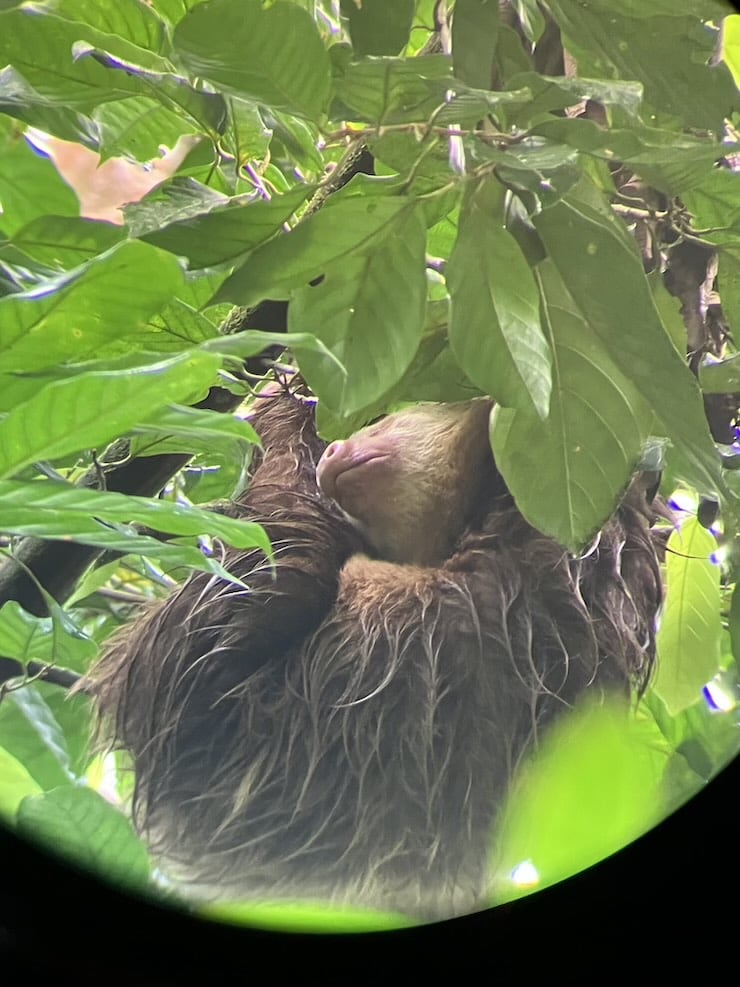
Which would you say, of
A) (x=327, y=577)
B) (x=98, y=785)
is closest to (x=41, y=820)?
(x=98, y=785)

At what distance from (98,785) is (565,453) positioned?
0.20 meters

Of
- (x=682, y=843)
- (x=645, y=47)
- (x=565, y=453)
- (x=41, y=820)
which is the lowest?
(x=682, y=843)

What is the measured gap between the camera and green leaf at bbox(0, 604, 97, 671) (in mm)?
270

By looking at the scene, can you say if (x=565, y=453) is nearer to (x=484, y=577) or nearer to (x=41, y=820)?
(x=484, y=577)

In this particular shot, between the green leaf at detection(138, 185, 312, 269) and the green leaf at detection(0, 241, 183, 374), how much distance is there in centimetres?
1

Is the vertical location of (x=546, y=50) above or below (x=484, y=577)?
above

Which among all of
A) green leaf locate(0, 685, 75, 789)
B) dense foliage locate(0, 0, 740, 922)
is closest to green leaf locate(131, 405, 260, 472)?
dense foliage locate(0, 0, 740, 922)

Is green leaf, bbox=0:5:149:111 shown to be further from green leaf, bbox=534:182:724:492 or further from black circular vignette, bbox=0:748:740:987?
black circular vignette, bbox=0:748:740:987

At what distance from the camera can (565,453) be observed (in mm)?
249

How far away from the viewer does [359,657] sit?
0.27m

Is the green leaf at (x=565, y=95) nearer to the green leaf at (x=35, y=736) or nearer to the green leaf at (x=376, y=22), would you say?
the green leaf at (x=376, y=22)

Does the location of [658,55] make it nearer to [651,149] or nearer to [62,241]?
[651,149]

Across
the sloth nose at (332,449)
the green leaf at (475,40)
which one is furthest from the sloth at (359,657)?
the green leaf at (475,40)

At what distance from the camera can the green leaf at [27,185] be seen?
244mm
